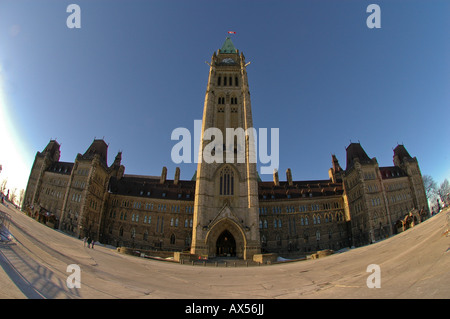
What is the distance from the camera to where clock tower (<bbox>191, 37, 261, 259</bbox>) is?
36.9 m

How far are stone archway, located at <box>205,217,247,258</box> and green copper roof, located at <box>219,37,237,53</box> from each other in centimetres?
4831

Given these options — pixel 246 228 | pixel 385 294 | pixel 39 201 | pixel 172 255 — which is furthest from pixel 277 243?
pixel 39 201

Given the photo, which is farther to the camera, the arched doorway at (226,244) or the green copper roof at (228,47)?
the green copper roof at (228,47)

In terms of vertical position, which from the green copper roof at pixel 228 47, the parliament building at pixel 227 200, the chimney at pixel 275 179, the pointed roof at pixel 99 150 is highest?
the green copper roof at pixel 228 47

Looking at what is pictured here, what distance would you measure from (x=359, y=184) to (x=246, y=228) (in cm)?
2967

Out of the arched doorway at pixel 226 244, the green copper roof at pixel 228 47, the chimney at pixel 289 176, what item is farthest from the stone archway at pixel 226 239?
the green copper roof at pixel 228 47

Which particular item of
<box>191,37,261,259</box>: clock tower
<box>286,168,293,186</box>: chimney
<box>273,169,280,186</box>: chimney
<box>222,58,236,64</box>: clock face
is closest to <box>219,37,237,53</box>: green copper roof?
<box>222,58,236,64</box>: clock face

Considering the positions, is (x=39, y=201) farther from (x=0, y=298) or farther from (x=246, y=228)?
(x=0, y=298)

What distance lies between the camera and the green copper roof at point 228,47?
63.0 meters

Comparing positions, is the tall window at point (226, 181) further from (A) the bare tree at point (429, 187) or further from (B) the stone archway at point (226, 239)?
(A) the bare tree at point (429, 187)

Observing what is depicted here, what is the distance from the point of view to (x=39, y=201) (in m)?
49.1

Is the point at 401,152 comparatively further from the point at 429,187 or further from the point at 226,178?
the point at 226,178

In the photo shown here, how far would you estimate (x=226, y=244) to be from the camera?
39.7 metres

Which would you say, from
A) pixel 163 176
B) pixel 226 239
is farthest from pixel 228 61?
pixel 226 239
